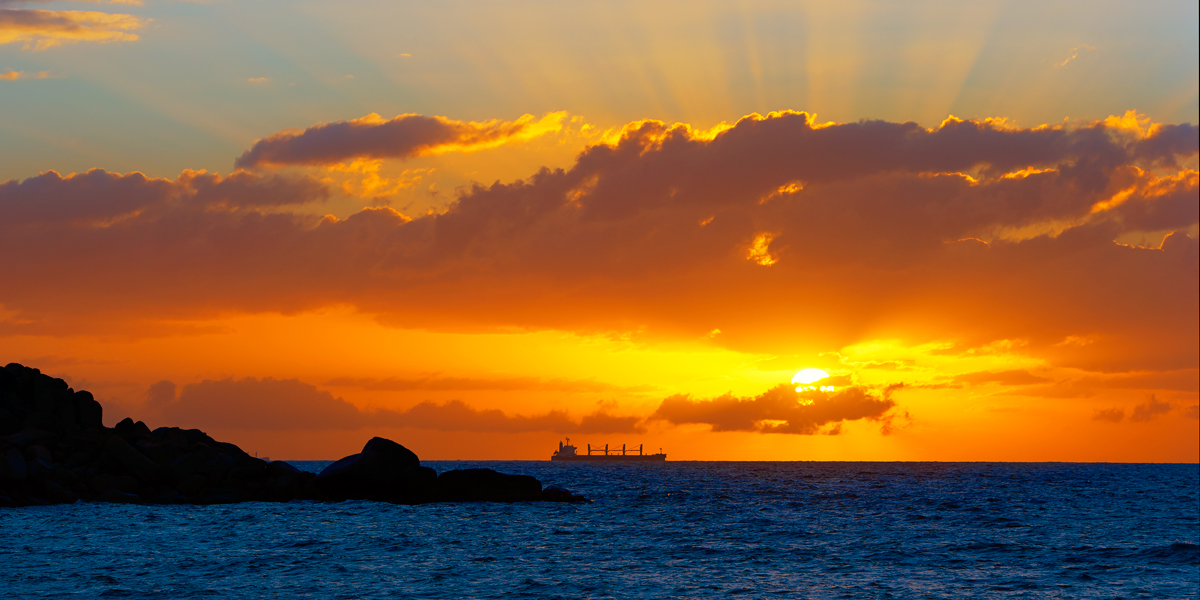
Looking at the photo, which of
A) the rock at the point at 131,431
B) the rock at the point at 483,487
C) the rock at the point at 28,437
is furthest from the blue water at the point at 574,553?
the rock at the point at 131,431

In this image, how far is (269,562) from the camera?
37.3m

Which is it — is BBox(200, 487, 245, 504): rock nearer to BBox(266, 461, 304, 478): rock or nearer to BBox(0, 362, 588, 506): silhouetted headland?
BBox(0, 362, 588, 506): silhouetted headland

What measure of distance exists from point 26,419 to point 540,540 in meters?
39.9

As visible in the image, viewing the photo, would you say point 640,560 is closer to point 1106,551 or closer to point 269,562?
point 269,562

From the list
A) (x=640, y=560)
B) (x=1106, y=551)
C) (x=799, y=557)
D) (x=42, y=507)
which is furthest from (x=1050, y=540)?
(x=42, y=507)

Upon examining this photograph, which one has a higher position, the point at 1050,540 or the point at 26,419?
the point at 26,419

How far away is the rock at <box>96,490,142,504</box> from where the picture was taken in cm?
6053

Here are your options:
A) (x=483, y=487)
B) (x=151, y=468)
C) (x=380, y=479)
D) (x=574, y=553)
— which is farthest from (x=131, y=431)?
(x=574, y=553)

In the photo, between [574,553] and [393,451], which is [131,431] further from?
[574,553]

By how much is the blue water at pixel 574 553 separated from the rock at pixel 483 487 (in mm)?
4064

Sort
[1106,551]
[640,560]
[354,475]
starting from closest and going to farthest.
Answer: [640,560]
[1106,551]
[354,475]

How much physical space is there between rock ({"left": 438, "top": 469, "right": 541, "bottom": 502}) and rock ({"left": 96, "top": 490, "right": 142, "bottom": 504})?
65.2 ft

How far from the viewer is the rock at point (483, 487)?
73.6m

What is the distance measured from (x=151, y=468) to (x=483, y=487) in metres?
22.9
